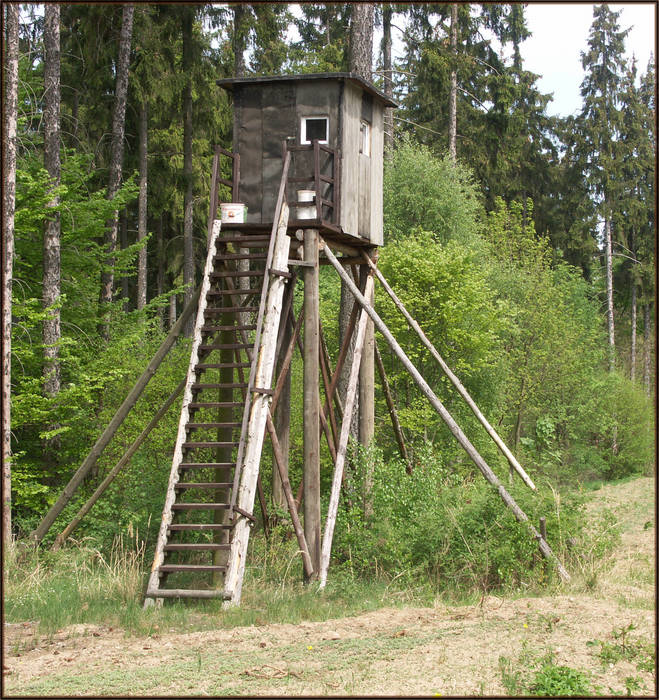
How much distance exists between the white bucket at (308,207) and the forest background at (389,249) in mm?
3727

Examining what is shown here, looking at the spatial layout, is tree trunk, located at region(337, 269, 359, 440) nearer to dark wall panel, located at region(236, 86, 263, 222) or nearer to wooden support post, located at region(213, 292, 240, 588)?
wooden support post, located at region(213, 292, 240, 588)

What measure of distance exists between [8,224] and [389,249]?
A: 10.1 m

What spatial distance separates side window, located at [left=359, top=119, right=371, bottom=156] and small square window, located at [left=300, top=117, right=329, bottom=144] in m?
1.01

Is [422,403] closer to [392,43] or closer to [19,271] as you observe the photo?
[19,271]

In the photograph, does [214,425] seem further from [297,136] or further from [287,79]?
[287,79]

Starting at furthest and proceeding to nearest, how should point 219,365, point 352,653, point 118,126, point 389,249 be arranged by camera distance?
point 389,249 → point 118,126 → point 219,365 → point 352,653

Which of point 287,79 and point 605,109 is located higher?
point 605,109

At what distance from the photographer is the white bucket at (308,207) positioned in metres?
12.9

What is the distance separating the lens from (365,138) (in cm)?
1447

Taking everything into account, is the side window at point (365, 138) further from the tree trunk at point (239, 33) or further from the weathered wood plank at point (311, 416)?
the tree trunk at point (239, 33)

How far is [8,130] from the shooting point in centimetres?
1461

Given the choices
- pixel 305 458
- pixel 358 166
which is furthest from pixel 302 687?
pixel 358 166

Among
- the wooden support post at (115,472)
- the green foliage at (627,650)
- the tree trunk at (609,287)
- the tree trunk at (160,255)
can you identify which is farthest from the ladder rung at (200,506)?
the tree trunk at (609,287)

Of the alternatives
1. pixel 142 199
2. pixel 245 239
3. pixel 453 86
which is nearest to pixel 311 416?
pixel 245 239
